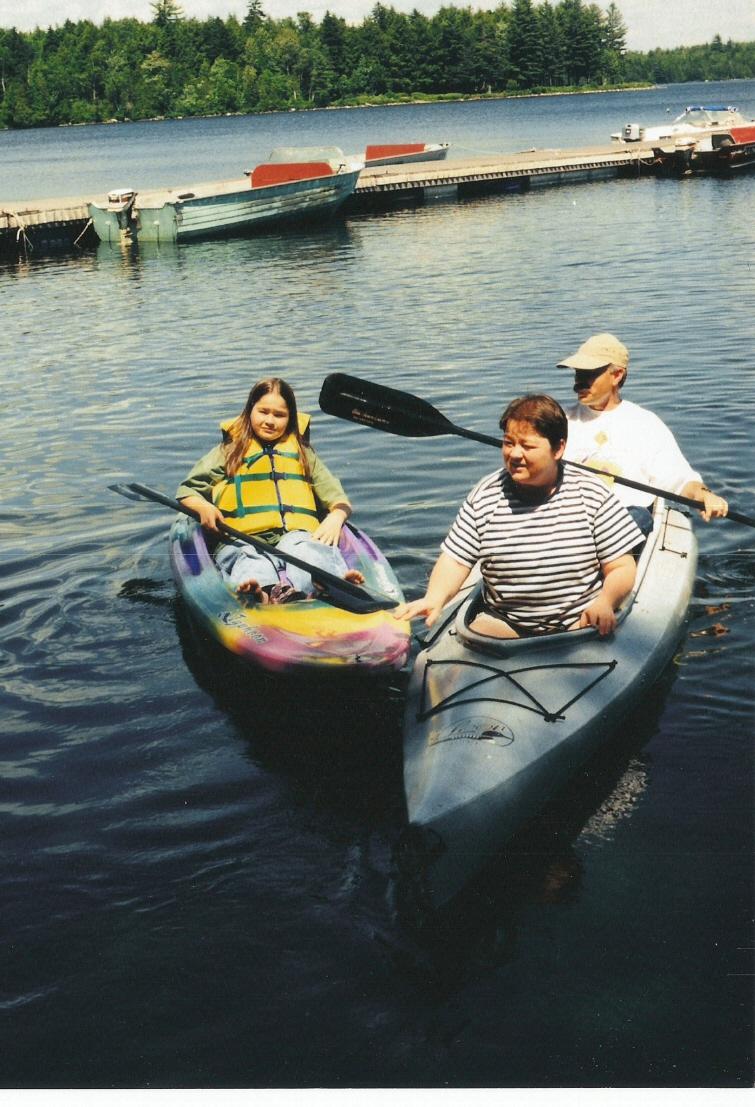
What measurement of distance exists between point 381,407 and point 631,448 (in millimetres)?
1467

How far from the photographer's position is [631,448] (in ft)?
23.2

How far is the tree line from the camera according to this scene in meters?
85.9

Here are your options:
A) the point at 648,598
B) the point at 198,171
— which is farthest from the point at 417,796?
the point at 198,171

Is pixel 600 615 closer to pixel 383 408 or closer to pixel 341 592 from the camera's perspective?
pixel 341 592

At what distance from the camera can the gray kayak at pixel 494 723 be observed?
4.63 meters

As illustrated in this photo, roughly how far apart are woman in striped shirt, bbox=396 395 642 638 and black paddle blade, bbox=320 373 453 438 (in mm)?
1985

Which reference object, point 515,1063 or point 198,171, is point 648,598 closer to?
point 515,1063

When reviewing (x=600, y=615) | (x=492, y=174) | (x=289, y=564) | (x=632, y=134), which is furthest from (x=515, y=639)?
(x=632, y=134)

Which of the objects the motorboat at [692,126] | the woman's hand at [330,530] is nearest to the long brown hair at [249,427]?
the woman's hand at [330,530]

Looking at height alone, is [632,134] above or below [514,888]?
above

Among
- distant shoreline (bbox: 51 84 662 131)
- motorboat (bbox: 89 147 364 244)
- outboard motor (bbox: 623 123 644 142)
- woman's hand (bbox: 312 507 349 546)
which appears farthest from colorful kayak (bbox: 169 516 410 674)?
distant shoreline (bbox: 51 84 662 131)

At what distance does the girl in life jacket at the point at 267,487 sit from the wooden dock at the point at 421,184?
79.4 ft

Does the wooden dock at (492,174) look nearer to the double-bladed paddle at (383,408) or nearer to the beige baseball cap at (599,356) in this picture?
the double-bladed paddle at (383,408)

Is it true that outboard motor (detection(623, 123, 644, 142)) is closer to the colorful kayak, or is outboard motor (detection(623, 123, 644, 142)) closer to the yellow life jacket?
the yellow life jacket
